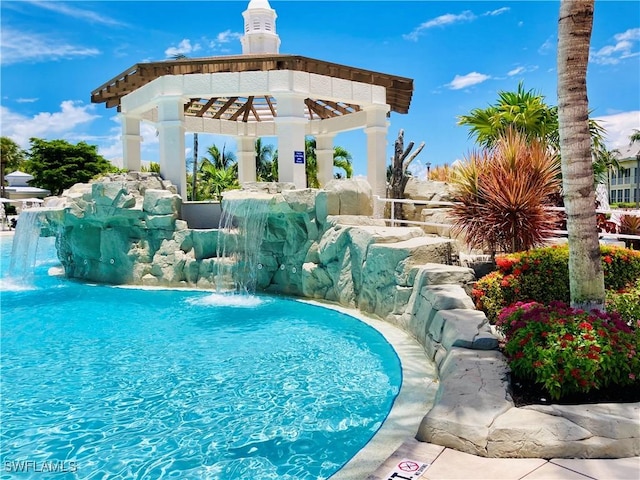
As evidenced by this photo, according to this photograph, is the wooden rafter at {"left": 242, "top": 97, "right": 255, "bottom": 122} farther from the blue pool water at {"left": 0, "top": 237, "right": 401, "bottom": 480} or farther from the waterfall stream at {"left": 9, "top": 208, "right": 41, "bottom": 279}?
the blue pool water at {"left": 0, "top": 237, "right": 401, "bottom": 480}

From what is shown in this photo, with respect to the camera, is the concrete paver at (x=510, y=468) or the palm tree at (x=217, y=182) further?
the palm tree at (x=217, y=182)

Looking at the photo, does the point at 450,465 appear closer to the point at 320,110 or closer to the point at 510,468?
the point at 510,468

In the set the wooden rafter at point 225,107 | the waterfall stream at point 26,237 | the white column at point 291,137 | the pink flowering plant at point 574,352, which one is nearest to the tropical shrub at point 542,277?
the pink flowering plant at point 574,352

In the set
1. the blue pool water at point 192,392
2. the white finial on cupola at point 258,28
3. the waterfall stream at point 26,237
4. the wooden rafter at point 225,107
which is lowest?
the blue pool water at point 192,392

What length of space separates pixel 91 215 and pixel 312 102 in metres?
11.0

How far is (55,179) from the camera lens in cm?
4562

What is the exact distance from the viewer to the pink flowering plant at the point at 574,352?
14.8 feet

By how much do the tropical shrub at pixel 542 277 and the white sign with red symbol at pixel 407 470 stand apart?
4476mm

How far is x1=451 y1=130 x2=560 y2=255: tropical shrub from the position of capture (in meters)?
8.46

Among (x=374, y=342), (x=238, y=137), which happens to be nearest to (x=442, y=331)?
(x=374, y=342)

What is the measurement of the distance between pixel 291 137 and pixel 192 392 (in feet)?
35.6

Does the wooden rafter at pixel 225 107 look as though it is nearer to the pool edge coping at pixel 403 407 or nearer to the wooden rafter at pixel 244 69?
the wooden rafter at pixel 244 69

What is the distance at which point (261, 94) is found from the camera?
1522cm

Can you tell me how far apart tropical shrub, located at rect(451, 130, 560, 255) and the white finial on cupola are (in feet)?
39.6
